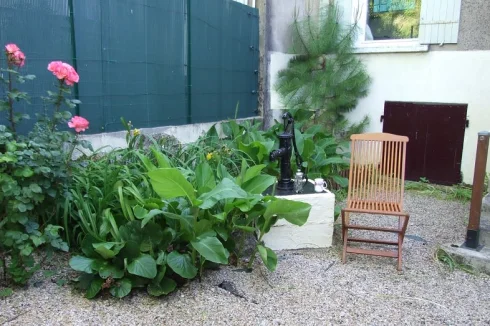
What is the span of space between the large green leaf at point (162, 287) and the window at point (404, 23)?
174 inches

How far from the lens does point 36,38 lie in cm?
327

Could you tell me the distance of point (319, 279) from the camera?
2.90 metres

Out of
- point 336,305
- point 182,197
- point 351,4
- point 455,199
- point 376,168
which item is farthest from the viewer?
point 351,4

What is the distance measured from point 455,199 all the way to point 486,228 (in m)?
1.69

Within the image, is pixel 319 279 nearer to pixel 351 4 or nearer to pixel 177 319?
pixel 177 319

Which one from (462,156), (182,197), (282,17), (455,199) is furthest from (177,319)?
(282,17)

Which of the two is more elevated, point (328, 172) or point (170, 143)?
point (170, 143)

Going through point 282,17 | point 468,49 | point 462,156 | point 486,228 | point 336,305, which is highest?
point 282,17

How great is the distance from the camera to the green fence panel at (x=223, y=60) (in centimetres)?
482

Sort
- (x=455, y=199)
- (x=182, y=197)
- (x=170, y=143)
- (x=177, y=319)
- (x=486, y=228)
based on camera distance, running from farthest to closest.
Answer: (x=455, y=199)
(x=170, y=143)
(x=486, y=228)
(x=182, y=197)
(x=177, y=319)

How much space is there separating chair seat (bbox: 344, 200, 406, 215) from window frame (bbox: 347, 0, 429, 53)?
2.87 metres

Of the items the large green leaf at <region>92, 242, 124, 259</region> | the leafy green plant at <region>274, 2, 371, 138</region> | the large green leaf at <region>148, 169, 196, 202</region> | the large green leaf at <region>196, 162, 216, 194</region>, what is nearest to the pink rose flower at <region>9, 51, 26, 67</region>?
the large green leaf at <region>148, 169, 196, 202</region>

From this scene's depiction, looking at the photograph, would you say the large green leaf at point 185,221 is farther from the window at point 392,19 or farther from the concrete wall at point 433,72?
the window at point 392,19

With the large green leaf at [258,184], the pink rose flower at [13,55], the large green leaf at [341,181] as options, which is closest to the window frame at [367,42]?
the large green leaf at [341,181]
